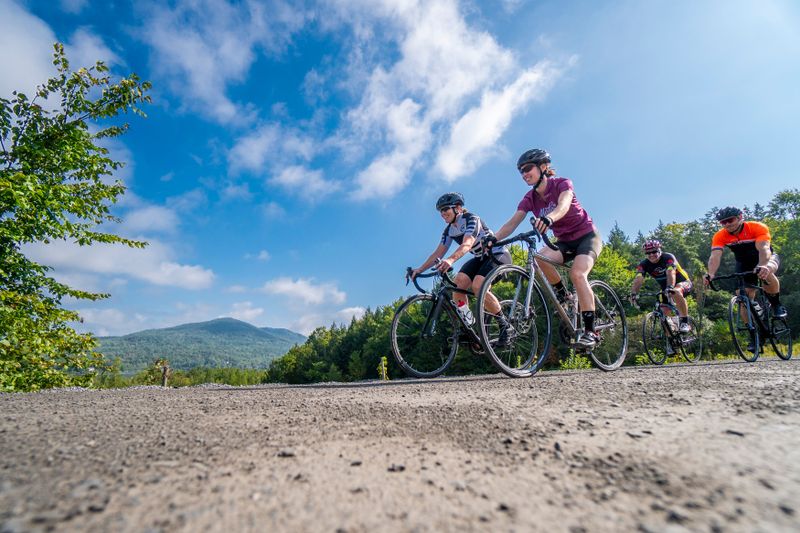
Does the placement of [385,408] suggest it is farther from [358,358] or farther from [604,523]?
[358,358]

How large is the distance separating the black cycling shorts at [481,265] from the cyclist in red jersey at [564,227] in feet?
2.00

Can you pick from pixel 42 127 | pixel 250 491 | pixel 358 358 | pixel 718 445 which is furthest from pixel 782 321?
pixel 358 358

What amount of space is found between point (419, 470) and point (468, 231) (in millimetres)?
4522

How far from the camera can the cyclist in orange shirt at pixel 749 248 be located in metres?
6.66

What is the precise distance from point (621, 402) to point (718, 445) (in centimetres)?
92

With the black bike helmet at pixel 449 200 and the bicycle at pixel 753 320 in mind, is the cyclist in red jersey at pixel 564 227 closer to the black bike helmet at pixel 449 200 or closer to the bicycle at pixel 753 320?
the black bike helmet at pixel 449 200

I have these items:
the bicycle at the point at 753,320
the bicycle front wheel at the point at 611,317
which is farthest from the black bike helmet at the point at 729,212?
the bicycle front wheel at the point at 611,317

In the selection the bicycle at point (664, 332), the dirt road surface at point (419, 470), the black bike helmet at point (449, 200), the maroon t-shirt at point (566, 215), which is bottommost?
the dirt road surface at point (419, 470)

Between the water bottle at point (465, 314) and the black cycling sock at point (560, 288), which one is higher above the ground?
the black cycling sock at point (560, 288)

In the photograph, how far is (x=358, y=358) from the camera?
57.3 meters

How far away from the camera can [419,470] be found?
4.11 feet

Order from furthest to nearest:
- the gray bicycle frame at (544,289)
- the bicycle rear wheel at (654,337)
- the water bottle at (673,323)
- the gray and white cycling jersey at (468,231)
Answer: the bicycle rear wheel at (654,337), the water bottle at (673,323), the gray and white cycling jersey at (468,231), the gray bicycle frame at (544,289)

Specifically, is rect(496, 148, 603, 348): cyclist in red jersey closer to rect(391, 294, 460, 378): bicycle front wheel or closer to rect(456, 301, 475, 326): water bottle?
rect(456, 301, 475, 326): water bottle

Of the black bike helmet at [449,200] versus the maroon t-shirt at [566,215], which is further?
the black bike helmet at [449,200]
